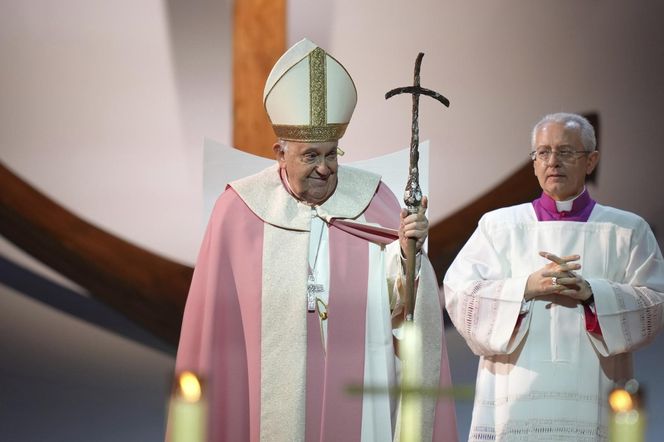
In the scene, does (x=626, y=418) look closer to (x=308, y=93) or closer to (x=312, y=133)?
(x=312, y=133)

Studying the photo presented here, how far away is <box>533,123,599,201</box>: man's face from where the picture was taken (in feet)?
18.4

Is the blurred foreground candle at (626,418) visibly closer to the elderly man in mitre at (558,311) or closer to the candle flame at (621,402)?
the candle flame at (621,402)

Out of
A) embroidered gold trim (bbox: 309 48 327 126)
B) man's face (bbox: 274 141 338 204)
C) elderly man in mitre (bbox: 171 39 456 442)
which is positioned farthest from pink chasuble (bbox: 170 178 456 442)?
embroidered gold trim (bbox: 309 48 327 126)

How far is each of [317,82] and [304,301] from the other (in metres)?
0.86

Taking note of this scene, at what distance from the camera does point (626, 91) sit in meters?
7.33

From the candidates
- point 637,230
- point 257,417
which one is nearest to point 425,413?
point 257,417

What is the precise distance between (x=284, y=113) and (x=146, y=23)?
2308 millimetres

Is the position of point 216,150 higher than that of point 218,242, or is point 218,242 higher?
point 216,150

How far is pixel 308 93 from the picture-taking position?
5.16 meters

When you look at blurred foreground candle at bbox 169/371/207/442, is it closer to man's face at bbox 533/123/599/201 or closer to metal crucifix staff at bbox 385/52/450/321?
metal crucifix staff at bbox 385/52/450/321

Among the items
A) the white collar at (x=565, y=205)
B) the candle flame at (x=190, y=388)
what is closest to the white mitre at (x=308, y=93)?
the white collar at (x=565, y=205)

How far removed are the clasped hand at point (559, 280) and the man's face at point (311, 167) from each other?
3.13ft

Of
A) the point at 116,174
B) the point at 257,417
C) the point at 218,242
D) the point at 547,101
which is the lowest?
the point at 257,417

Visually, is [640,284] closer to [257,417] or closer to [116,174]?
[257,417]
